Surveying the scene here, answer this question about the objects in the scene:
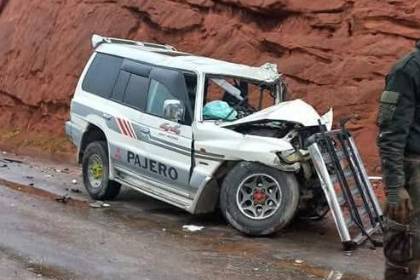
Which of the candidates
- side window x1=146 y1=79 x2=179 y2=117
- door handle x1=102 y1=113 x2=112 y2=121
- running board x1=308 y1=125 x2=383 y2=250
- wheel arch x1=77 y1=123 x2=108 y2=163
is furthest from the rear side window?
running board x1=308 y1=125 x2=383 y2=250

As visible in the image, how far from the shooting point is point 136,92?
992cm

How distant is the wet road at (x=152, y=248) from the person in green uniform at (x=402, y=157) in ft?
5.97

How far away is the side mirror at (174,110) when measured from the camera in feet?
29.8

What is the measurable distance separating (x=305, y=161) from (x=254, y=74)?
2.15 m

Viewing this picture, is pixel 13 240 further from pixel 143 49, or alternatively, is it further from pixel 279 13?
pixel 279 13

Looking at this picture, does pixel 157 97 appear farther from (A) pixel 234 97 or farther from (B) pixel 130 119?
(A) pixel 234 97

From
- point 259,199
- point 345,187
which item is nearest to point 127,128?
point 259,199

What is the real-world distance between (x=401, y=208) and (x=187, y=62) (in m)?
5.10

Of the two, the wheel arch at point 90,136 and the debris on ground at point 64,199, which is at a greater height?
the wheel arch at point 90,136

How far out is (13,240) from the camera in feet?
25.4

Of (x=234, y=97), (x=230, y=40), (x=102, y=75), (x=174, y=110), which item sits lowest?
(x=174, y=110)

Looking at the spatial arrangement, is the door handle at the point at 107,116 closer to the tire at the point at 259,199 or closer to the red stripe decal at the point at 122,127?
the red stripe decal at the point at 122,127

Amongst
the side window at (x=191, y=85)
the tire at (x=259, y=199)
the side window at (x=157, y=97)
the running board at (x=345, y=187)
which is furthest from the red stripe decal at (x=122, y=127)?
the running board at (x=345, y=187)

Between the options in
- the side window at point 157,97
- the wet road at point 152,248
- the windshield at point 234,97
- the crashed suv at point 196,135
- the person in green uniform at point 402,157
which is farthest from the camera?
the side window at point 157,97
